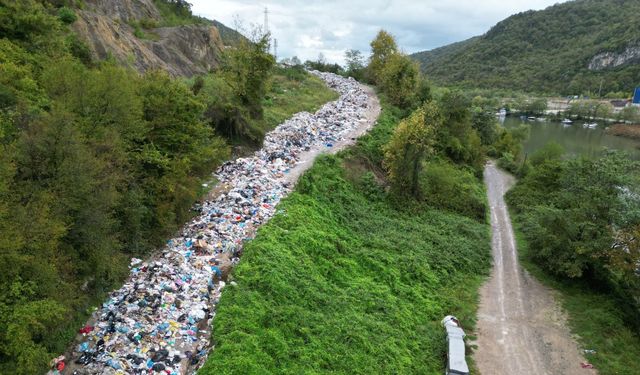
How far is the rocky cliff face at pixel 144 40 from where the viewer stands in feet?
74.3

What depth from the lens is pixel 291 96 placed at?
3769cm

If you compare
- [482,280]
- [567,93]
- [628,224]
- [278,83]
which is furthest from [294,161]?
[567,93]

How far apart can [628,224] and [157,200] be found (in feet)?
61.0

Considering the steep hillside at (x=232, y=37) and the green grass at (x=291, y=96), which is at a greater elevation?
the steep hillside at (x=232, y=37)

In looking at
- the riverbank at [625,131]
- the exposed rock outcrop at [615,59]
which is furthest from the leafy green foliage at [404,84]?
the exposed rock outcrop at [615,59]

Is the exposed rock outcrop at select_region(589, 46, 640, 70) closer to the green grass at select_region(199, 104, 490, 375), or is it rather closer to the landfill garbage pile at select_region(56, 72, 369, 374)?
the green grass at select_region(199, 104, 490, 375)

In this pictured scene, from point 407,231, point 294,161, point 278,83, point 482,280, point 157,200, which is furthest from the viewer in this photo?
point 278,83

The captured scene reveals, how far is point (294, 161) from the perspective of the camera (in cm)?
2322

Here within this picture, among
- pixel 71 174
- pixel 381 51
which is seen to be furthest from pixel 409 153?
pixel 381 51

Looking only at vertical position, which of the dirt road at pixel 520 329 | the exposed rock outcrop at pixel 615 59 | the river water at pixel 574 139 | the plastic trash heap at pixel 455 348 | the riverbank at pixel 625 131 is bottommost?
the dirt road at pixel 520 329

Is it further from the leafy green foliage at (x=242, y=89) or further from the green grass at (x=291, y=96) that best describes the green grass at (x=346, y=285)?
the green grass at (x=291, y=96)

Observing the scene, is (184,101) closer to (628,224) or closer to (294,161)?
(294,161)

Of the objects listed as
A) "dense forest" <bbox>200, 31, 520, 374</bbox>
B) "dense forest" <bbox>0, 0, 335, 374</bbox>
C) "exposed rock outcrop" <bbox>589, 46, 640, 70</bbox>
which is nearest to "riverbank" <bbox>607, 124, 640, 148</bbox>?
"exposed rock outcrop" <bbox>589, 46, 640, 70</bbox>

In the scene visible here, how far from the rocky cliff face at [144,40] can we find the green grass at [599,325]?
24.8m
